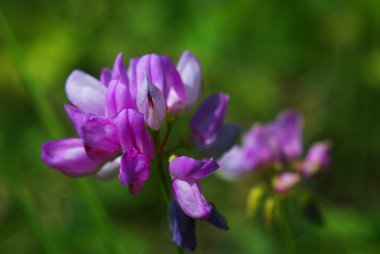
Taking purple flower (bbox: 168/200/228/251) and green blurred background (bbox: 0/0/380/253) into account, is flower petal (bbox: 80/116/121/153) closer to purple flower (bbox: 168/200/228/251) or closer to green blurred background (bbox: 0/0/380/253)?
purple flower (bbox: 168/200/228/251)

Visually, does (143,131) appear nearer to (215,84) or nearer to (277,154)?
(277,154)

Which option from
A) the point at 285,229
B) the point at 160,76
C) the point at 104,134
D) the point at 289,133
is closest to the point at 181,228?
the point at 104,134

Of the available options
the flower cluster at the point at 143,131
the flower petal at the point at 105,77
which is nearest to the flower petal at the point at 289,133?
the flower cluster at the point at 143,131

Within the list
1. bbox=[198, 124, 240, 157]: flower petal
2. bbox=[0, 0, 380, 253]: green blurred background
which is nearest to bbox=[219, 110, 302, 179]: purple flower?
bbox=[198, 124, 240, 157]: flower petal

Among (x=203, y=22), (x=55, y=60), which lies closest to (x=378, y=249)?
(x=203, y=22)

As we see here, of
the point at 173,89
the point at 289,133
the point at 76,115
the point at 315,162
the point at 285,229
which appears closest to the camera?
the point at 76,115
